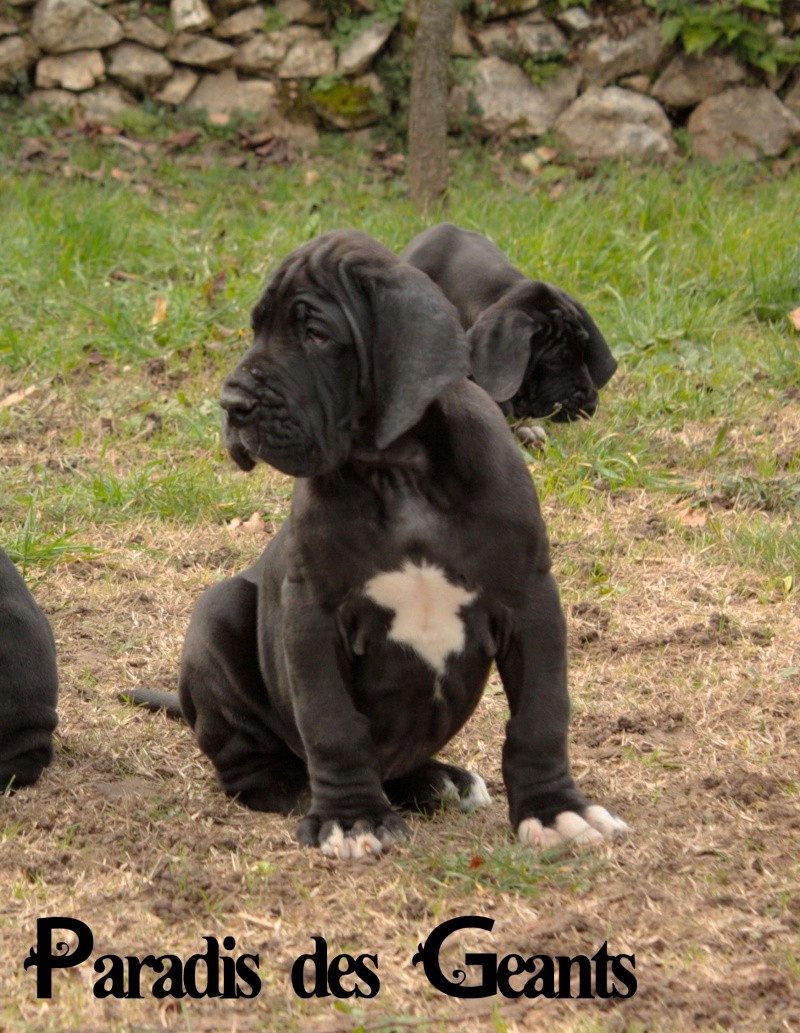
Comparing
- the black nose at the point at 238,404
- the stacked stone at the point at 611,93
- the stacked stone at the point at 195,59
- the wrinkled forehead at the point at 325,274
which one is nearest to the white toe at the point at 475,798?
the black nose at the point at 238,404

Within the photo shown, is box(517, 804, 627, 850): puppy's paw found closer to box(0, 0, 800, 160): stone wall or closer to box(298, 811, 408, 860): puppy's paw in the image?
box(298, 811, 408, 860): puppy's paw

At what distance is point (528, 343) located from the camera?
6945 millimetres

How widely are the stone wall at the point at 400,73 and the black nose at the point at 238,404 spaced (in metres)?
7.66

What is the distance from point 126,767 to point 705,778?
5.44 feet

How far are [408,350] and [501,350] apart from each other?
350 centimetres

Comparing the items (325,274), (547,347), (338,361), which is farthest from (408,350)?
(547,347)

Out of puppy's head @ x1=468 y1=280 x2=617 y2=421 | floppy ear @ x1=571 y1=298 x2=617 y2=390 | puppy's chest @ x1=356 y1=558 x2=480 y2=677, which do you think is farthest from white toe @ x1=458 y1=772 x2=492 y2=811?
floppy ear @ x1=571 y1=298 x2=617 y2=390

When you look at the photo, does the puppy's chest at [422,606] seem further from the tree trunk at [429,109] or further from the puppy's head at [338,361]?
the tree trunk at [429,109]

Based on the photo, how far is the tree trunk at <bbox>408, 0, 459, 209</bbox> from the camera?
959cm

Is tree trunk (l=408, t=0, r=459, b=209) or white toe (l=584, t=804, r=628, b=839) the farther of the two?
tree trunk (l=408, t=0, r=459, b=209)

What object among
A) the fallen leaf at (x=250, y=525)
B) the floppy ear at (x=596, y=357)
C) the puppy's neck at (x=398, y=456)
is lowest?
the fallen leaf at (x=250, y=525)

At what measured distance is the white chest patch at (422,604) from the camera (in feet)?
11.9

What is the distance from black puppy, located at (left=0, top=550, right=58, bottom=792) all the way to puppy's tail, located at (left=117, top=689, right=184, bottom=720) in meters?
0.61

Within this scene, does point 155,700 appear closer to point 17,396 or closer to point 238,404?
point 238,404
